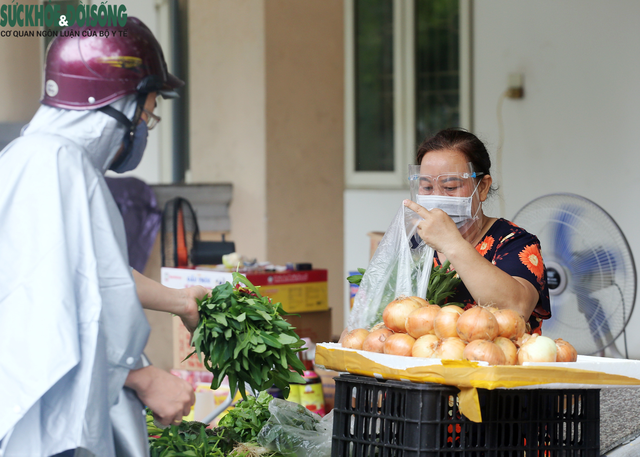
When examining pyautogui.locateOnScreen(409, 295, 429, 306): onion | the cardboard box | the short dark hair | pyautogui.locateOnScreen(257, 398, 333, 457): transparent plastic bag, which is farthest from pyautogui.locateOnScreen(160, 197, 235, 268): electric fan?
pyautogui.locateOnScreen(409, 295, 429, 306): onion

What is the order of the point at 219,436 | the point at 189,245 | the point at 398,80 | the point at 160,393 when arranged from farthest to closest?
the point at 398,80 → the point at 189,245 → the point at 219,436 → the point at 160,393

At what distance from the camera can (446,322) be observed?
171 centimetres

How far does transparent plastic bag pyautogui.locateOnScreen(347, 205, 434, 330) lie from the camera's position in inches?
80.2

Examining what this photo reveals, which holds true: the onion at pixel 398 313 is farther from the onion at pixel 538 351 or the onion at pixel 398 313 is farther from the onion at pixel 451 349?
the onion at pixel 538 351

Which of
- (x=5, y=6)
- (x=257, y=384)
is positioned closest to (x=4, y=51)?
(x=5, y=6)

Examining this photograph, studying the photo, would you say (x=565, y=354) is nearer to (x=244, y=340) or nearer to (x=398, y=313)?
(x=398, y=313)

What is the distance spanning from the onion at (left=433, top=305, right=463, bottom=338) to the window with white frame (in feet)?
13.3

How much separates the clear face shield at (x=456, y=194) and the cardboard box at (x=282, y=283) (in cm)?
152

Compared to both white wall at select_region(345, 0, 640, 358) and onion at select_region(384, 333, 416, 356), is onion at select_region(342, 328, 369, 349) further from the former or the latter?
white wall at select_region(345, 0, 640, 358)

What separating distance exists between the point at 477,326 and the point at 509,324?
0.12 metres

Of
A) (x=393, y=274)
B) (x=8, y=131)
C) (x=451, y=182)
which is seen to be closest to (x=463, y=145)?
(x=451, y=182)

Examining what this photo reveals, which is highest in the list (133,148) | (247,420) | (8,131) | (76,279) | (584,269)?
(8,131)

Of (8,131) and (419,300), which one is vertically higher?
(8,131)

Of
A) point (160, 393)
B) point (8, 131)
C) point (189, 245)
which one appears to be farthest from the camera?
point (8, 131)
